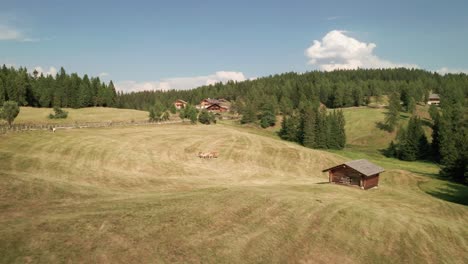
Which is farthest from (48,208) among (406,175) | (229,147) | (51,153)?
(406,175)

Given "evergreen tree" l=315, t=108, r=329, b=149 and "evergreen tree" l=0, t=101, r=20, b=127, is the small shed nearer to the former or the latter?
"evergreen tree" l=315, t=108, r=329, b=149

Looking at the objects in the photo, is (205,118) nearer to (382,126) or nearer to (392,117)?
(382,126)

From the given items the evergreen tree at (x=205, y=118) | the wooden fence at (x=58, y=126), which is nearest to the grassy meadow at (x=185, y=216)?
the wooden fence at (x=58, y=126)

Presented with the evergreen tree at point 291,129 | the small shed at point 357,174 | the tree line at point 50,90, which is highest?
the tree line at point 50,90

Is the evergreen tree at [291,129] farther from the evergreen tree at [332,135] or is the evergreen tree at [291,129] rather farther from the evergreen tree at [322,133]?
the evergreen tree at [332,135]

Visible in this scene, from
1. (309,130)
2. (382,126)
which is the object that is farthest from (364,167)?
(382,126)

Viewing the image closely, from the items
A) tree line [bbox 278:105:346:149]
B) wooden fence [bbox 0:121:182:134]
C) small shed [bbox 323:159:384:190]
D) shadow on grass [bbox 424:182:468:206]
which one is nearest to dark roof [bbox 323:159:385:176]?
small shed [bbox 323:159:384:190]
